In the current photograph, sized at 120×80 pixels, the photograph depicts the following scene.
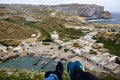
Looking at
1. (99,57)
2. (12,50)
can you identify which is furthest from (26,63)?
(99,57)

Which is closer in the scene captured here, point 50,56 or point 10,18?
point 50,56

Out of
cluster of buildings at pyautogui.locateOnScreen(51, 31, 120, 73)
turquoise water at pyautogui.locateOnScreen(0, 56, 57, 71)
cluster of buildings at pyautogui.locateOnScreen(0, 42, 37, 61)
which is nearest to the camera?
cluster of buildings at pyautogui.locateOnScreen(51, 31, 120, 73)

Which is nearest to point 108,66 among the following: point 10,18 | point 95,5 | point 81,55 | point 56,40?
point 81,55

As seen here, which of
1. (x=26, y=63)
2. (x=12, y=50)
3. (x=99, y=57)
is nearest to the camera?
(x=99, y=57)

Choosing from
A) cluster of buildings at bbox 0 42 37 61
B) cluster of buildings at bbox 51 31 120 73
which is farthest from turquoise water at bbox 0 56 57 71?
cluster of buildings at bbox 51 31 120 73

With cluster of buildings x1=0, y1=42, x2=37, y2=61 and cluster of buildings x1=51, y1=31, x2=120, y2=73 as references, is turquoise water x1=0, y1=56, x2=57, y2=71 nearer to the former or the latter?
cluster of buildings x1=0, y1=42, x2=37, y2=61

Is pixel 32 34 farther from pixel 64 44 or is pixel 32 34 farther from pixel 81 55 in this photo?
pixel 81 55

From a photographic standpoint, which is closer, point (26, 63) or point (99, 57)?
point (99, 57)

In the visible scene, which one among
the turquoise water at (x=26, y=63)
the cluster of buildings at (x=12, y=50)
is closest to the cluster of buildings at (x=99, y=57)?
the turquoise water at (x=26, y=63)

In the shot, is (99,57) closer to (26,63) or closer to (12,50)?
(26,63)

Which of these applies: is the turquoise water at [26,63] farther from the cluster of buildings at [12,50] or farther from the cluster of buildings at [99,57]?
the cluster of buildings at [99,57]

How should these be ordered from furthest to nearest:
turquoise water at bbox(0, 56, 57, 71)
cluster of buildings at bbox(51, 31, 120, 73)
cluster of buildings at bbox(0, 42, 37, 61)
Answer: cluster of buildings at bbox(0, 42, 37, 61) → turquoise water at bbox(0, 56, 57, 71) → cluster of buildings at bbox(51, 31, 120, 73)
